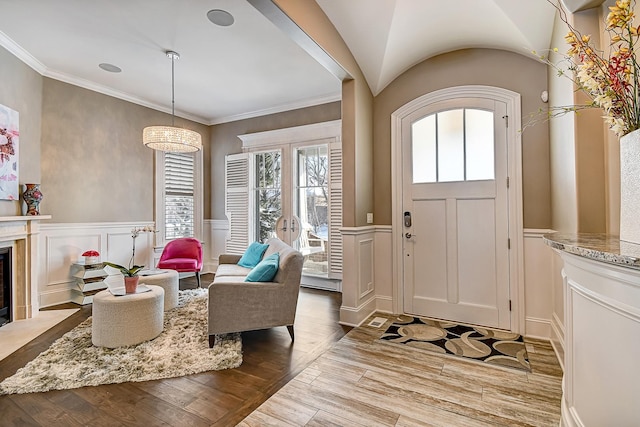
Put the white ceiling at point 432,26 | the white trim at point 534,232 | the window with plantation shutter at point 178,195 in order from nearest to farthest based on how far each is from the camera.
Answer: the white ceiling at point 432,26 < the white trim at point 534,232 < the window with plantation shutter at point 178,195

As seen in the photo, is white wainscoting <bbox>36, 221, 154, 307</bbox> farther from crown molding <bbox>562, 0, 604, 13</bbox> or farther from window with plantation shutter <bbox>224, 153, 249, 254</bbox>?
crown molding <bbox>562, 0, 604, 13</bbox>

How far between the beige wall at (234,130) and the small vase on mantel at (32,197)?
269cm

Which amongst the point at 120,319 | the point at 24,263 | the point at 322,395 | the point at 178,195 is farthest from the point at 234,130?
the point at 322,395

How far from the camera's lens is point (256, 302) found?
267 centimetres

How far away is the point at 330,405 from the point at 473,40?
11.2 ft

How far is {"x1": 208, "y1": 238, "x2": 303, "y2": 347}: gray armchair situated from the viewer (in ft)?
8.46

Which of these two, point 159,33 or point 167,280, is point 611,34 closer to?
point 159,33

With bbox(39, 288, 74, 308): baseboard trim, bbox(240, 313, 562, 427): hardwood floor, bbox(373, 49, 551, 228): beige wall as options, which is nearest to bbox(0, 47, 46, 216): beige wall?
bbox(39, 288, 74, 308): baseboard trim

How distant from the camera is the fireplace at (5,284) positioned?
10.7 feet

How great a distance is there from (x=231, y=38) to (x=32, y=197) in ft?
9.48

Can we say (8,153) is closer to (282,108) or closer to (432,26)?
(282,108)

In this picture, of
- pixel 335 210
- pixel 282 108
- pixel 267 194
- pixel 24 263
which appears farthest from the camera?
pixel 267 194

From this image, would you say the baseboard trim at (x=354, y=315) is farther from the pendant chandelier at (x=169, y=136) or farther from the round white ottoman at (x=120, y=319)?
the pendant chandelier at (x=169, y=136)

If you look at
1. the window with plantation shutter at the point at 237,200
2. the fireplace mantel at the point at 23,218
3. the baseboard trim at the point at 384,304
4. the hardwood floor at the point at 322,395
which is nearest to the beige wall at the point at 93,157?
the fireplace mantel at the point at 23,218
